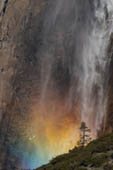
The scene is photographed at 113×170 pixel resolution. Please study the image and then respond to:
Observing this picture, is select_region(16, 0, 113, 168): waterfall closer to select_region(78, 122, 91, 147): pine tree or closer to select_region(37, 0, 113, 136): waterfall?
select_region(37, 0, 113, 136): waterfall

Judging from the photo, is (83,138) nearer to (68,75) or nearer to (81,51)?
(68,75)

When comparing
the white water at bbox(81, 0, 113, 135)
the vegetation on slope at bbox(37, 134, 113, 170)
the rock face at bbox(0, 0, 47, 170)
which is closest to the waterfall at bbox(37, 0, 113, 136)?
the white water at bbox(81, 0, 113, 135)

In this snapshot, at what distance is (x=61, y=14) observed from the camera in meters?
54.0

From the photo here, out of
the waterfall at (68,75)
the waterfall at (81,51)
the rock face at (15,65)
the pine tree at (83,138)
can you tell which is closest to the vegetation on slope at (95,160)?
the pine tree at (83,138)

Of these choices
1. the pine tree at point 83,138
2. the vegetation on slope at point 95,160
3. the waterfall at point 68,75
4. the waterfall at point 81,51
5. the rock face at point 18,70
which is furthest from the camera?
the rock face at point 18,70

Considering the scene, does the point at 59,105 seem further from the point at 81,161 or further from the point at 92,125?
the point at 81,161

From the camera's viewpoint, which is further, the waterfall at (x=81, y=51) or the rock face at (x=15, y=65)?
the rock face at (x=15, y=65)

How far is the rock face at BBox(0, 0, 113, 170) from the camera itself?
50094 millimetres

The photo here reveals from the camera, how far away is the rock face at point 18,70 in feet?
164

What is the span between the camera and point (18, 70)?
177ft

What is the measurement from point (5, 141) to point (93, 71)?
519 inches

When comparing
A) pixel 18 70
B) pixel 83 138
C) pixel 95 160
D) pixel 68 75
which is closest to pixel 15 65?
pixel 18 70

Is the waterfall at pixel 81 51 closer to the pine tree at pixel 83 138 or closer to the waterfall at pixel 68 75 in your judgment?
the waterfall at pixel 68 75

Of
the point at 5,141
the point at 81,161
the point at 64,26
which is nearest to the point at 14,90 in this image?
the point at 5,141
